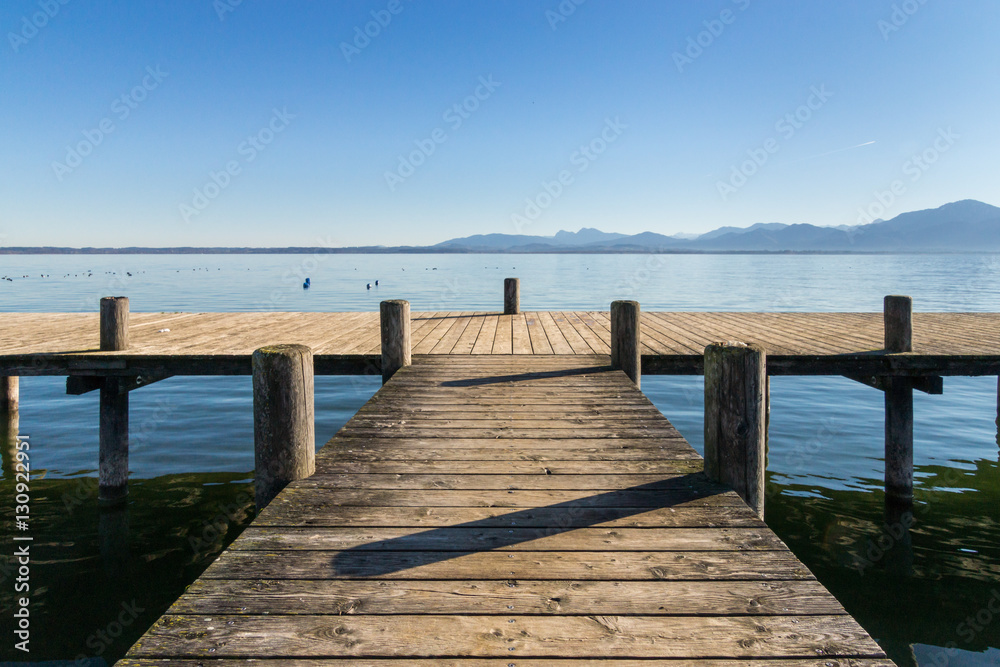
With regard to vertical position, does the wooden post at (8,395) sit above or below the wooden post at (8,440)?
above

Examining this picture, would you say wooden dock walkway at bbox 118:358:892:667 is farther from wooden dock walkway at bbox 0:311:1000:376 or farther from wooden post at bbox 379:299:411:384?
wooden dock walkway at bbox 0:311:1000:376

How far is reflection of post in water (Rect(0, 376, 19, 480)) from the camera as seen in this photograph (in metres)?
11.7

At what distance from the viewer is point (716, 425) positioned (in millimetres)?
3783

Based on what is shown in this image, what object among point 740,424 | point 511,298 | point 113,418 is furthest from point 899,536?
point 113,418

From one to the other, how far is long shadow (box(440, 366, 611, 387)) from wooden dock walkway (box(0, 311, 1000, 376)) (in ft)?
2.69

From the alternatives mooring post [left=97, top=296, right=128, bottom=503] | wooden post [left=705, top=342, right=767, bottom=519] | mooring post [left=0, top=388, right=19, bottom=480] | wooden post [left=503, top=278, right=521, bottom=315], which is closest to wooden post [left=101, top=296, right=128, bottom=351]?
mooring post [left=97, top=296, right=128, bottom=503]

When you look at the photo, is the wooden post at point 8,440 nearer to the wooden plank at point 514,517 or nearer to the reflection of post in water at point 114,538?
the reflection of post in water at point 114,538

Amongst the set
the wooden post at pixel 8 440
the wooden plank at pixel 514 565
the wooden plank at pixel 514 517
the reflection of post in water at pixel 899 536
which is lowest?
the reflection of post in water at pixel 899 536

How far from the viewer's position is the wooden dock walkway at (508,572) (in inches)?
88.6

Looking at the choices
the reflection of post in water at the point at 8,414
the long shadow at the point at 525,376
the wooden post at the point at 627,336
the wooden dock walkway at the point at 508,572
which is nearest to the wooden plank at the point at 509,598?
the wooden dock walkway at the point at 508,572

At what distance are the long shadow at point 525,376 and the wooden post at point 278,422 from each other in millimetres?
2574

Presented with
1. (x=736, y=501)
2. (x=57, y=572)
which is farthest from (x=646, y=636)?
(x=57, y=572)

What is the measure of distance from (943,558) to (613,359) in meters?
4.58

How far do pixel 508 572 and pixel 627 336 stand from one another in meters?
4.35
